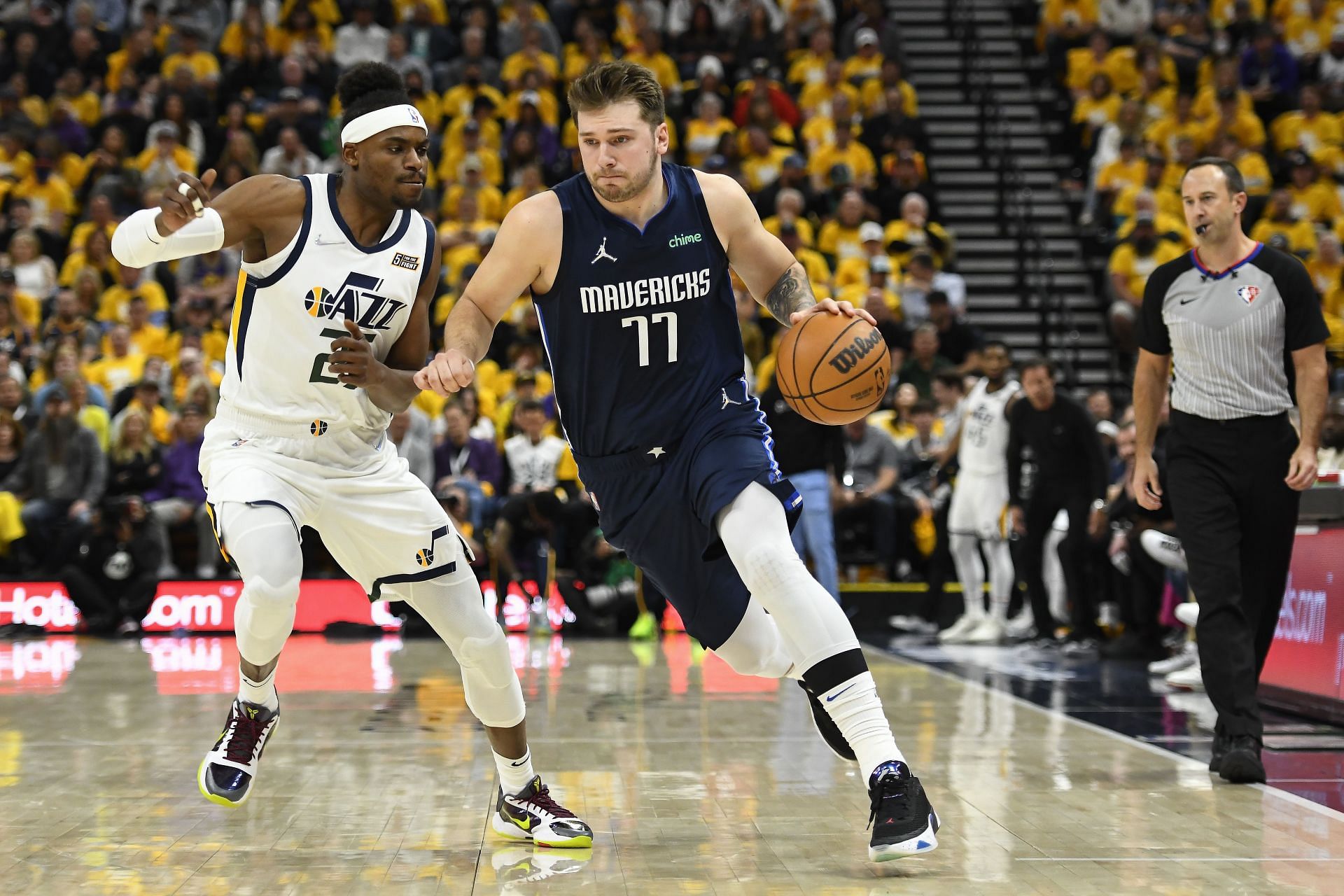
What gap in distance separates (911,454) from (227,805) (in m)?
9.54

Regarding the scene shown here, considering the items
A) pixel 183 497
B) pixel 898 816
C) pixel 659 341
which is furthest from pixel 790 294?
pixel 183 497

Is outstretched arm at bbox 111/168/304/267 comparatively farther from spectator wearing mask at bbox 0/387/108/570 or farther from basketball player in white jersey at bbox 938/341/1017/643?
spectator wearing mask at bbox 0/387/108/570

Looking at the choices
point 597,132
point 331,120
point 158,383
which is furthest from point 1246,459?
point 331,120

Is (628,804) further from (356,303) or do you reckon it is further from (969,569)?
(969,569)

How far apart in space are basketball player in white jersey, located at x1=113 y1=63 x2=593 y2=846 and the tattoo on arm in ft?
3.51

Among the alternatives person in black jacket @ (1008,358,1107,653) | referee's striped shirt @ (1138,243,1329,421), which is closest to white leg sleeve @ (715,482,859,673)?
referee's striped shirt @ (1138,243,1329,421)

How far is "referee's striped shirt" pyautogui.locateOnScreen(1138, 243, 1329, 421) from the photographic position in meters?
5.38

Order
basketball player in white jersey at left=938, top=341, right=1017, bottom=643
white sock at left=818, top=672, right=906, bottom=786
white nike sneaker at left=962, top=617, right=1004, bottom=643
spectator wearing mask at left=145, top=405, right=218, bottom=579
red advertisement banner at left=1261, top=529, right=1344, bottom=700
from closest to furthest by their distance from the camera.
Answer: white sock at left=818, top=672, right=906, bottom=786
red advertisement banner at left=1261, top=529, right=1344, bottom=700
white nike sneaker at left=962, top=617, right=1004, bottom=643
basketball player in white jersey at left=938, top=341, right=1017, bottom=643
spectator wearing mask at left=145, top=405, right=218, bottom=579

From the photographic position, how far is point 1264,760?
5.56 meters

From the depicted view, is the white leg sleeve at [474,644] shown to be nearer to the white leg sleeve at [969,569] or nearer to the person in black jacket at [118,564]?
the white leg sleeve at [969,569]

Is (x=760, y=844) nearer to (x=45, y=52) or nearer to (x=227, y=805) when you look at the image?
(x=227, y=805)

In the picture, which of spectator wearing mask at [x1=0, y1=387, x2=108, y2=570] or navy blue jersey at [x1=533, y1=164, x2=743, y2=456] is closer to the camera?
navy blue jersey at [x1=533, y1=164, x2=743, y2=456]

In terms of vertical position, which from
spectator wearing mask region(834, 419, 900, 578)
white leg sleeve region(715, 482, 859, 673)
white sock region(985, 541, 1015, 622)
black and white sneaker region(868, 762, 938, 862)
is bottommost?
white sock region(985, 541, 1015, 622)

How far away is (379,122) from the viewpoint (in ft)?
14.3
